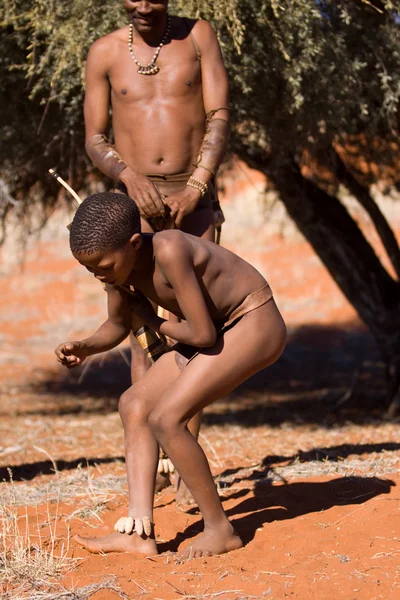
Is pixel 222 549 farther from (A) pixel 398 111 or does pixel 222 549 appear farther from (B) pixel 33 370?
(B) pixel 33 370

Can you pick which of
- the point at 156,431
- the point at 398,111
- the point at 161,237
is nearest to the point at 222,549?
the point at 156,431

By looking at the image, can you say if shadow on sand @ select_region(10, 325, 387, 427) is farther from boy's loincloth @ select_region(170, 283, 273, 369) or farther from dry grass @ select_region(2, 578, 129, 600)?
dry grass @ select_region(2, 578, 129, 600)

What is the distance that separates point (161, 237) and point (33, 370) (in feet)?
31.1

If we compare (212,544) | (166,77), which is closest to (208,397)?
(212,544)

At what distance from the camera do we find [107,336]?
12.8 ft

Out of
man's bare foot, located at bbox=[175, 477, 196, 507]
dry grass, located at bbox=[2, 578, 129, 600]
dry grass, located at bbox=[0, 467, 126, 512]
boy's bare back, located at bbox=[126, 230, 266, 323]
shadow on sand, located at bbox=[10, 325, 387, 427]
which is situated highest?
boy's bare back, located at bbox=[126, 230, 266, 323]

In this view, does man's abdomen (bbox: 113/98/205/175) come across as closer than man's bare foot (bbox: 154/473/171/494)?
Yes

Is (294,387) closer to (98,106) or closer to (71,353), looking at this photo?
(98,106)

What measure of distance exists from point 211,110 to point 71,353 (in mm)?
1565

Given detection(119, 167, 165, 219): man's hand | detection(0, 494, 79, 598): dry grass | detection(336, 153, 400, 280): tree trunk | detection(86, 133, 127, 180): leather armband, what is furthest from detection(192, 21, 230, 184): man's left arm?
detection(336, 153, 400, 280): tree trunk

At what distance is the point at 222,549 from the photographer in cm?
366

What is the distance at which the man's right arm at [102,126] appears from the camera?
14.4 feet

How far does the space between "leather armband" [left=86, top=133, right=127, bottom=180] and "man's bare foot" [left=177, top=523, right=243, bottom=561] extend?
71.9 inches

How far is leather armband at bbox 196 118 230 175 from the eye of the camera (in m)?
4.46
